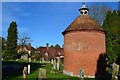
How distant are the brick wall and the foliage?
4914mm

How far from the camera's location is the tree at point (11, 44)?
66.0 m

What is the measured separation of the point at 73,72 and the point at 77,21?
A: 7713 mm

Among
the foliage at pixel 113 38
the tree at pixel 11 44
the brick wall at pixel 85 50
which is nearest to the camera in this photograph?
the brick wall at pixel 85 50

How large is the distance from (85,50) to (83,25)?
376 cm

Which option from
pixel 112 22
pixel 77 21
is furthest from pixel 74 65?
pixel 112 22

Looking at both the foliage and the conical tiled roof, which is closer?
the conical tiled roof

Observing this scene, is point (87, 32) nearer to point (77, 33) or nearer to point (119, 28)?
point (77, 33)

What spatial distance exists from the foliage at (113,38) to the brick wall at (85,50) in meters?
4.91


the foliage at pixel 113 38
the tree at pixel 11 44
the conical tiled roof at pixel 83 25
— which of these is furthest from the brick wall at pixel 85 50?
the tree at pixel 11 44

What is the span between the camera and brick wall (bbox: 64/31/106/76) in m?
34.8

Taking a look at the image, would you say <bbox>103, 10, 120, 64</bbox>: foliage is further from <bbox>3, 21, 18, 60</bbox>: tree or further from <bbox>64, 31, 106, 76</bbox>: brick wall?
<bbox>3, 21, 18, 60</bbox>: tree

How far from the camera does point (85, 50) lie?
34.8 metres

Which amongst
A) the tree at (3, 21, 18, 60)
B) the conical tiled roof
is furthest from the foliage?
the tree at (3, 21, 18, 60)

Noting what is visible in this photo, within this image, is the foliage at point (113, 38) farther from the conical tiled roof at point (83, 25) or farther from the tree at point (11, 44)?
the tree at point (11, 44)
